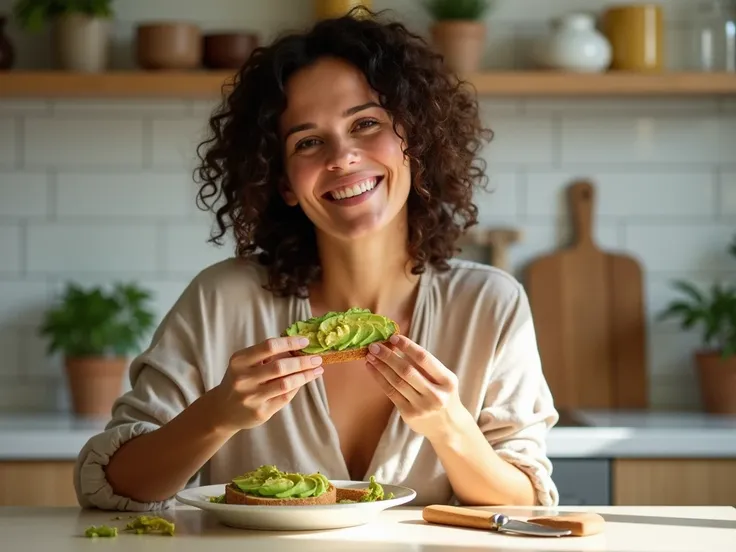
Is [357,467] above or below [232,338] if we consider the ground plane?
below

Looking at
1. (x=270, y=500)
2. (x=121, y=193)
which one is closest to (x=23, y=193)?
(x=121, y=193)

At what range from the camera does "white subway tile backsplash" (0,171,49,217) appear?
11.6 feet

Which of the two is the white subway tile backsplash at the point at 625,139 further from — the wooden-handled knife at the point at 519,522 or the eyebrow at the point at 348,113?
the wooden-handled knife at the point at 519,522

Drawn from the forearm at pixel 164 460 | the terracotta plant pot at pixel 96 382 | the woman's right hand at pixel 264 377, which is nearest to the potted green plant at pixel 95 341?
the terracotta plant pot at pixel 96 382

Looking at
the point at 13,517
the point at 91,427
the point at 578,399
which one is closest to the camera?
the point at 13,517

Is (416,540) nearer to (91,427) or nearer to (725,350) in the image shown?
(91,427)

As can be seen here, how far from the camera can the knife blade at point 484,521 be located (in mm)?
1570

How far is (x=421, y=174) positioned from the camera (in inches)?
85.3

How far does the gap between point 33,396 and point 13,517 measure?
1.88 m

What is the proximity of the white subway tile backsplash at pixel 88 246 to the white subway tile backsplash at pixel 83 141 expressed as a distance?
0.20 metres

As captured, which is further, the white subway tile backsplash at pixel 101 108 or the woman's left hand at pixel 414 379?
the white subway tile backsplash at pixel 101 108

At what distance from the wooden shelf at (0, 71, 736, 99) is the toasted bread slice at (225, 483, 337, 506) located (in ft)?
6.18

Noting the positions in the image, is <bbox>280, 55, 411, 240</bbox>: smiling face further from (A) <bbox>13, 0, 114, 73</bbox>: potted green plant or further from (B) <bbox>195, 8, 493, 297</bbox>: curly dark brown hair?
(A) <bbox>13, 0, 114, 73</bbox>: potted green plant

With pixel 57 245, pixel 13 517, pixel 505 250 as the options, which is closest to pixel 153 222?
pixel 57 245
